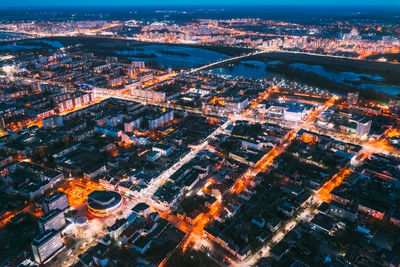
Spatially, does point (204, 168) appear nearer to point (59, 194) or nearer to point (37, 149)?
point (59, 194)

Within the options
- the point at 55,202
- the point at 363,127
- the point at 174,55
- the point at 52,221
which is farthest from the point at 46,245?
the point at 174,55

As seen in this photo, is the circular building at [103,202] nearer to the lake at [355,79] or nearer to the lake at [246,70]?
the lake at [246,70]

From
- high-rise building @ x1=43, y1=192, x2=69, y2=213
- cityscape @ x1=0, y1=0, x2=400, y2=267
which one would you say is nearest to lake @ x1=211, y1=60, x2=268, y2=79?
cityscape @ x1=0, y1=0, x2=400, y2=267

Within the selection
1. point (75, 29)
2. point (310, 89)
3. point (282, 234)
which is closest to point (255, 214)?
point (282, 234)

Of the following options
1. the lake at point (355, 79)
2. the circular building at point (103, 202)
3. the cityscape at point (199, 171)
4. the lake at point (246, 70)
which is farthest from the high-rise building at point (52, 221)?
the lake at point (355, 79)

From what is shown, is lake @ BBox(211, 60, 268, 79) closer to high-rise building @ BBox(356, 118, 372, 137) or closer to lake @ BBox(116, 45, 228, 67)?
lake @ BBox(116, 45, 228, 67)
